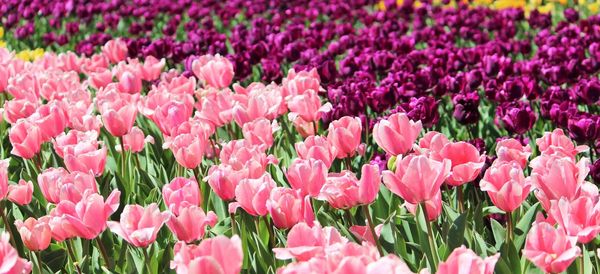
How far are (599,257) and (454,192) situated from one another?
81 cm

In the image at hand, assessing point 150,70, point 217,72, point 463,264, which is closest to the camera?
point 463,264

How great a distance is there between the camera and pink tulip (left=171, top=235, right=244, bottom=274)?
167cm

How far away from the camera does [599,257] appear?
7.23 ft

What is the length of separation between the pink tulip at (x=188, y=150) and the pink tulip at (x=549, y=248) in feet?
4.27

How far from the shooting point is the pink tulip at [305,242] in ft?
6.08

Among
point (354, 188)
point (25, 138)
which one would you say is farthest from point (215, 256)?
point (25, 138)

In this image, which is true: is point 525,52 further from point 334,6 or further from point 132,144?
point 132,144

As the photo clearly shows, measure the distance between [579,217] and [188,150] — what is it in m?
1.33

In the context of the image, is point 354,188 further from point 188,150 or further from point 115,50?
point 115,50

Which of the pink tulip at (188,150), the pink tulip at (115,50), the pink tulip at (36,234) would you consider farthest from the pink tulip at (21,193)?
the pink tulip at (115,50)

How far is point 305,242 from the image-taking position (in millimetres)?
1902

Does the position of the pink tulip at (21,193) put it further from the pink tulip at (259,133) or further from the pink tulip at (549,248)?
the pink tulip at (549,248)

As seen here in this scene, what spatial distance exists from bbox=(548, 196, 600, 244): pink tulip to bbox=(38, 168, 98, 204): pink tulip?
3.93ft

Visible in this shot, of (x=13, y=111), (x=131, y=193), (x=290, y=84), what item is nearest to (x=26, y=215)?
(x=131, y=193)
